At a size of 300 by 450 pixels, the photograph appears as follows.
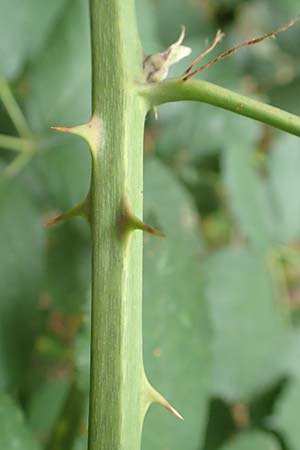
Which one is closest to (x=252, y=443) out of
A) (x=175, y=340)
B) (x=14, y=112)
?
(x=175, y=340)

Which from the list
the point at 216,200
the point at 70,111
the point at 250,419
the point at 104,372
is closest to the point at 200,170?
the point at 216,200

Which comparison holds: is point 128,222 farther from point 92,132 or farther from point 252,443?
point 252,443

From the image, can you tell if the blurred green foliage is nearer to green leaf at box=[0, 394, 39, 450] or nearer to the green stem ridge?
green leaf at box=[0, 394, 39, 450]

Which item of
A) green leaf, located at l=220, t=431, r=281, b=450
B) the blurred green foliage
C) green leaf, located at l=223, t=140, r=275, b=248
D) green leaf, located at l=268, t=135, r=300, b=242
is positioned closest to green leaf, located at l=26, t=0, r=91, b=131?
the blurred green foliage

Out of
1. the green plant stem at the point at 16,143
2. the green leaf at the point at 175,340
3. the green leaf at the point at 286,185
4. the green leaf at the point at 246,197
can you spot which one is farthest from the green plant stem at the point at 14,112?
the green leaf at the point at 286,185

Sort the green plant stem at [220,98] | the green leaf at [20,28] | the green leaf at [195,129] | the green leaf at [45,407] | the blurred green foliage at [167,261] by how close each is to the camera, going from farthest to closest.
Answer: the green leaf at [195,129]
the green leaf at [45,407]
the green leaf at [20,28]
the blurred green foliage at [167,261]
the green plant stem at [220,98]

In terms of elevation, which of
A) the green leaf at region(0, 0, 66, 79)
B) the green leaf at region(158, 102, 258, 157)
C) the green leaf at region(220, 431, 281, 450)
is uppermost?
the green leaf at region(0, 0, 66, 79)

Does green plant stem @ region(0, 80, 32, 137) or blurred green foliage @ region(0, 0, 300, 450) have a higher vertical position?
green plant stem @ region(0, 80, 32, 137)

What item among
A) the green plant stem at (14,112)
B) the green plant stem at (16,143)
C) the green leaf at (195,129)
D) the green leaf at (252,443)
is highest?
the green plant stem at (14,112)

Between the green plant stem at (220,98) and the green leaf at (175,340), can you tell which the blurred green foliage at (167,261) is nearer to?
the green leaf at (175,340)
